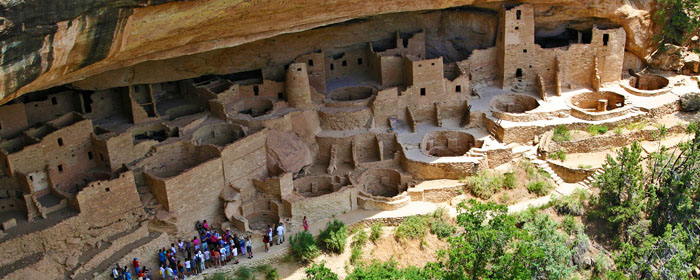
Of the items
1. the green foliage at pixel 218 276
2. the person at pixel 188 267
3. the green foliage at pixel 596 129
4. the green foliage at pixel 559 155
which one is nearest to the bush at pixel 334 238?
the green foliage at pixel 218 276

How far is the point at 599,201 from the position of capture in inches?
892

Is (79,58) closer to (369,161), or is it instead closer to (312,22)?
(312,22)

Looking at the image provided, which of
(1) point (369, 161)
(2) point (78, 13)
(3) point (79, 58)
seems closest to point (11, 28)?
(2) point (78, 13)

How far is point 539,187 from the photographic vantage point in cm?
2334

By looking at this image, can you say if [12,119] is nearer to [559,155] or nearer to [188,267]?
[188,267]

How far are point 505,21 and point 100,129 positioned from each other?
14.2 meters

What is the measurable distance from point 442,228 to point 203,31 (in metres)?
8.97

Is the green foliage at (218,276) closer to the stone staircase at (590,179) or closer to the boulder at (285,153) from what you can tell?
the boulder at (285,153)

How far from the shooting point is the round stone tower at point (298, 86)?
24.9m

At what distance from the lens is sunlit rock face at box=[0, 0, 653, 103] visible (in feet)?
48.1

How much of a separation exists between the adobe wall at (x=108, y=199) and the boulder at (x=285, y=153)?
454 centimetres

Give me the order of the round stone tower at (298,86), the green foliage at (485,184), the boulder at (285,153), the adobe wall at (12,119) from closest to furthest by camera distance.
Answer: the adobe wall at (12,119), the green foliage at (485,184), the boulder at (285,153), the round stone tower at (298,86)

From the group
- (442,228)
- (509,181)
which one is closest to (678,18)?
(509,181)

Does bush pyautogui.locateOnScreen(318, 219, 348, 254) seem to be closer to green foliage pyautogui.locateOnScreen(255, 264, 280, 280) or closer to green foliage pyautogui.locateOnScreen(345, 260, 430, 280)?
green foliage pyautogui.locateOnScreen(255, 264, 280, 280)
